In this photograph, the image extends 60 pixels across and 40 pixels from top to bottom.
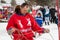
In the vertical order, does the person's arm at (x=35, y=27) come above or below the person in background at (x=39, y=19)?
below

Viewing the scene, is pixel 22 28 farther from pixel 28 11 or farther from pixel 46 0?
pixel 46 0

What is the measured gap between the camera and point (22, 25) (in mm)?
2375

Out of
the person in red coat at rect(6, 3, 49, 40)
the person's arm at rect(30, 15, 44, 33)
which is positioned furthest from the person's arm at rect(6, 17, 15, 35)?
the person's arm at rect(30, 15, 44, 33)

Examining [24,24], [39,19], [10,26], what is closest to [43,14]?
[39,19]

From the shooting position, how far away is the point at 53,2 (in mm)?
2400

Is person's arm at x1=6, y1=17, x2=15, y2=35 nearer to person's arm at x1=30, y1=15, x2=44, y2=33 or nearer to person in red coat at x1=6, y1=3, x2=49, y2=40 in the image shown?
person in red coat at x1=6, y1=3, x2=49, y2=40

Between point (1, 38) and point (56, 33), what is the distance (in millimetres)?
502

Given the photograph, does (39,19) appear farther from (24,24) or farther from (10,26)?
(10,26)

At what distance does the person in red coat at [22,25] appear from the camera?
237cm

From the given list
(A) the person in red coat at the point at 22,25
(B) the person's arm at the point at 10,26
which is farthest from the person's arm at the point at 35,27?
(B) the person's arm at the point at 10,26

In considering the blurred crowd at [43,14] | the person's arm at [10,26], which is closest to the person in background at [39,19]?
the blurred crowd at [43,14]

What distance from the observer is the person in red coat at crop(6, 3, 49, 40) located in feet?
7.77

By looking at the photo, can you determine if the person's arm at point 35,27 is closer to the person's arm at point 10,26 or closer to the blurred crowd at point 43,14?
the blurred crowd at point 43,14

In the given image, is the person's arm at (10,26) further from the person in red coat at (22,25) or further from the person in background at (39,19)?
the person in background at (39,19)
